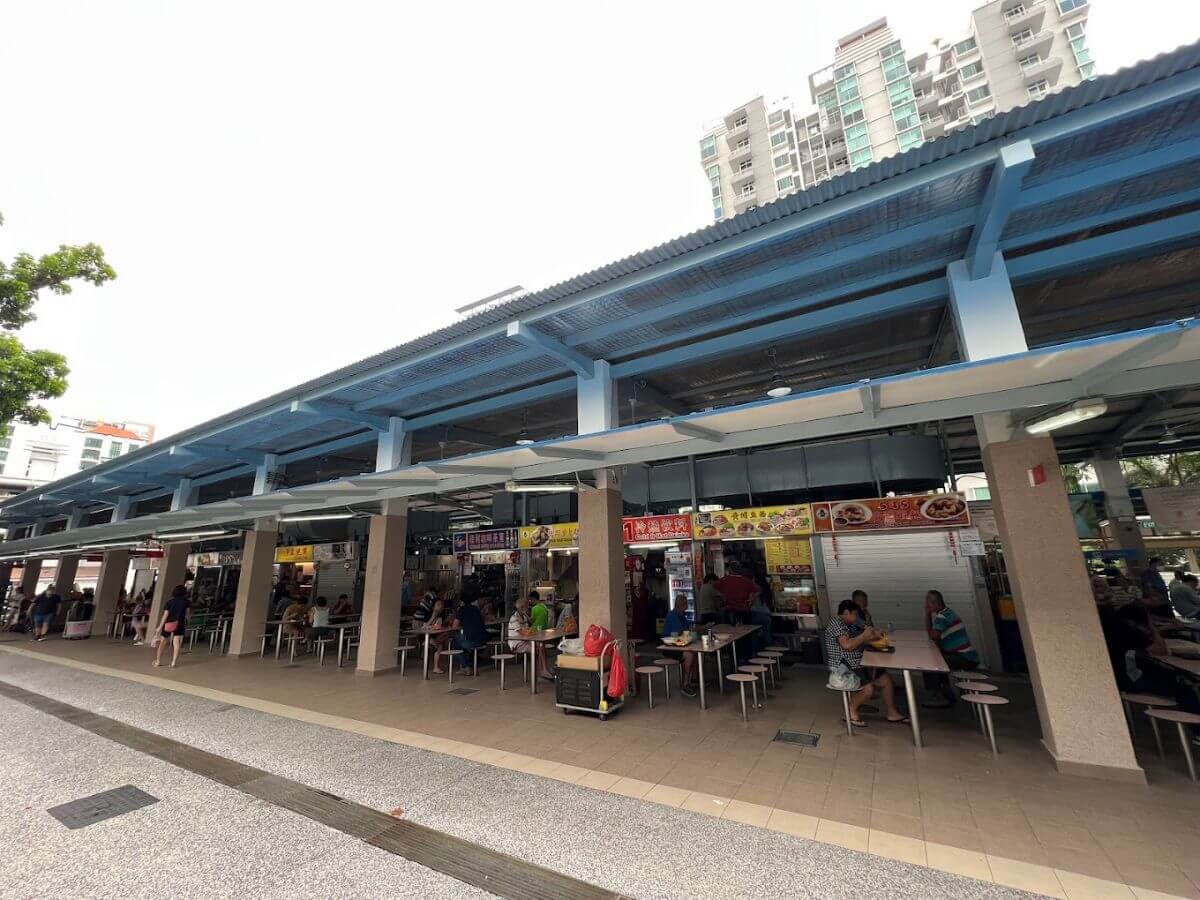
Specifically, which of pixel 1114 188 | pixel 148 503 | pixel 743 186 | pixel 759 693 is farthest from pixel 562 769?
pixel 743 186

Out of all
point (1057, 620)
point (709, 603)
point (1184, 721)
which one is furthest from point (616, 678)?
point (1184, 721)

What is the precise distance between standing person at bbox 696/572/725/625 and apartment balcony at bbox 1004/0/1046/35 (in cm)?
5311

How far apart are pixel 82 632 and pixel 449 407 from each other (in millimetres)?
17534

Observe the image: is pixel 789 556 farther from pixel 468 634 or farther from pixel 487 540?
pixel 487 540

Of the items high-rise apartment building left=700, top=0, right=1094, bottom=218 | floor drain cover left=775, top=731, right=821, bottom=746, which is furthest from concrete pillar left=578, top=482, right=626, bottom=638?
high-rise apartment building left=700, top=0, right=1094, bottom=218

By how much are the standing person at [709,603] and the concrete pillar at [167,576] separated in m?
15.1

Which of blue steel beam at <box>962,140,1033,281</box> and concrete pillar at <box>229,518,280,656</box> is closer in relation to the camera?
blue steel beam at <box>962,140,1033,281</box>

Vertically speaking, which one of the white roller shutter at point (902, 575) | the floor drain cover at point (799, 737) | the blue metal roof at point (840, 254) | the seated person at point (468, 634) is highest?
the blue metal roof at point (840, 254)

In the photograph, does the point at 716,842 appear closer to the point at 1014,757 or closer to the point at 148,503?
the point at 1014,757

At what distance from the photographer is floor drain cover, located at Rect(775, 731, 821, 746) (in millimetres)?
5508

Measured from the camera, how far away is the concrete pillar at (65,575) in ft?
62.8

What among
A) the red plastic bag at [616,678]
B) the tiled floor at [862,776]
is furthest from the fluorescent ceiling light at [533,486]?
the tiled floor at [862,776]

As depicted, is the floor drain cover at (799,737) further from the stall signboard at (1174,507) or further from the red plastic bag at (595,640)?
the stall signboard at (1174,507)

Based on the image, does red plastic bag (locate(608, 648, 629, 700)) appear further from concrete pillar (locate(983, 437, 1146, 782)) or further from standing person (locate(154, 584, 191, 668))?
standing person (locate(154, 584, 191, 668))
